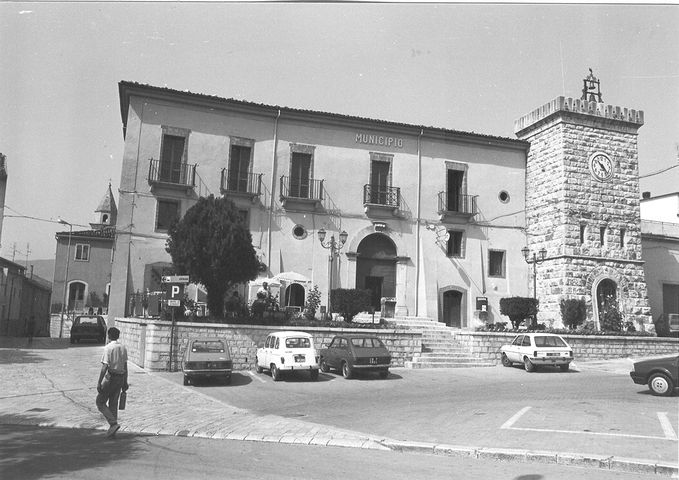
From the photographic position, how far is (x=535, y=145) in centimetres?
2986

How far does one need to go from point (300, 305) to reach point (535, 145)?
1517 centimetres

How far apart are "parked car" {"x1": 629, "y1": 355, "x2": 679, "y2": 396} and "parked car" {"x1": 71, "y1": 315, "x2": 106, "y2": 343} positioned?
83.4ft

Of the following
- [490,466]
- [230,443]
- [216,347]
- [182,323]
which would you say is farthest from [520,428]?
[182,323]

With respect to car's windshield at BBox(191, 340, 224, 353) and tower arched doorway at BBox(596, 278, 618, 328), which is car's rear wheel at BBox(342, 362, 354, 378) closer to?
car's windshield at BBox(191, 340, 224, 353)

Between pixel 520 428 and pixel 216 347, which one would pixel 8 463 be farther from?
pixel 216 347

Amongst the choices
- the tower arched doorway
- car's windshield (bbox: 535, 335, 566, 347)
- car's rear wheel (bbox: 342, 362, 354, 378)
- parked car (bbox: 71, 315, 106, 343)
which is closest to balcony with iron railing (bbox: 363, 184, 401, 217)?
car's windshield (bbox: 535, 335, 566, 347)

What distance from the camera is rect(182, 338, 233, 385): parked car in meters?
15.6

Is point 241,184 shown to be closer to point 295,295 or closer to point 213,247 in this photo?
point 295,295

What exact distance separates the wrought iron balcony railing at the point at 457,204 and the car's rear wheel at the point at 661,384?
15412mm

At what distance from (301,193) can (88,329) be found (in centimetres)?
1356

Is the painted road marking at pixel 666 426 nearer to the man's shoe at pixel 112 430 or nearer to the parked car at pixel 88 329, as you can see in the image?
the man's shoe at pixel 112 430

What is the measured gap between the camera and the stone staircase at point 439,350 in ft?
68.2

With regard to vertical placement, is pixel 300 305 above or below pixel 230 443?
above

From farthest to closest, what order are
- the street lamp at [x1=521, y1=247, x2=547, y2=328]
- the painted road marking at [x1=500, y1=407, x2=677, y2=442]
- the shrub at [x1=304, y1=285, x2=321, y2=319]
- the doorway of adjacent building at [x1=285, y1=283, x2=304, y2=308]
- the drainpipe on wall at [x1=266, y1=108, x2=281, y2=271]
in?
the street lamp at [x1=521, y1=247, x2=547, y2=328] → the doorway of adjacent building at [x1=285, y1=283, x2=304, y2=308] → the drainpipe on wall at [x1=266, y1=108, x2=281, y2=271] → the shrub at [x1=304, y1=285, x2=321, y2=319] → the painted road marking at [x1=500, y1=407, x2=677, y2=442]
